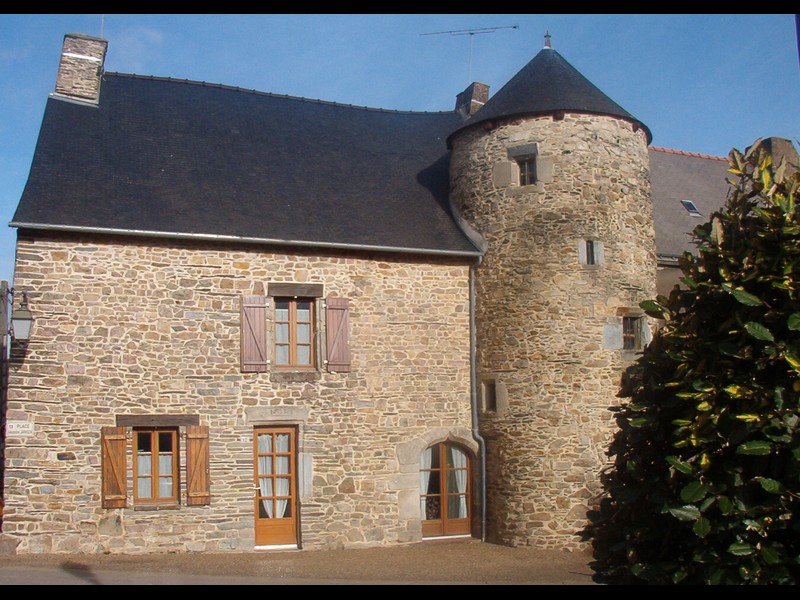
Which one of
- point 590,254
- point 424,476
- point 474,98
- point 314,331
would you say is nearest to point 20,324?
point 314,331

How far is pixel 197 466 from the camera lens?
11719mm

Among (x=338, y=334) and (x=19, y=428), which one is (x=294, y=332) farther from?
(x=19, y=428)

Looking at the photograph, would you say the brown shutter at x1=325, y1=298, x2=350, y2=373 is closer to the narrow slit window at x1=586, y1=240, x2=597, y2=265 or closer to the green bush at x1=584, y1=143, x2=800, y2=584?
the narrow slit window at x1=586, y1=240, x2=597, y2=265

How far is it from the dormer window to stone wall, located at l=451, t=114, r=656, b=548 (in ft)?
14.2

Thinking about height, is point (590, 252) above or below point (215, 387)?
above

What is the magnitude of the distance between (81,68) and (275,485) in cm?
743

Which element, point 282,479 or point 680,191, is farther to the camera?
point 680,191

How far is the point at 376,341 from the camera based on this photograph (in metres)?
12.8

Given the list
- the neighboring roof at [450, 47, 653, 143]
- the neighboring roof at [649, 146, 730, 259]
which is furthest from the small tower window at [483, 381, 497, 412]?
the neighboring roof at [649, 146, 730, 259]

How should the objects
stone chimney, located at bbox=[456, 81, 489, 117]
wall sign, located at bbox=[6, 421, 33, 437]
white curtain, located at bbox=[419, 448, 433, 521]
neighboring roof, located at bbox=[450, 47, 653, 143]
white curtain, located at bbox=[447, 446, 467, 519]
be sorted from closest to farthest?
1. wall sign, located at bbox=[6, 421, 33, 437]
2. white curtain, located at bbox=[419, 448, 433, 521]
3. neighboring roof, located at bbox=[450, 47, 653, 143]
4. white curtain, located at bbox=[447, 446, 467, 519]
5. stone chimney, located at bbox=[456, 81, 489, 117]

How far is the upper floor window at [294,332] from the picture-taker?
492 inches

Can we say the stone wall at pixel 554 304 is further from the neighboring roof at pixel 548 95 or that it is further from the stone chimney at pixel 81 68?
the stone chimney at pixel 81 68

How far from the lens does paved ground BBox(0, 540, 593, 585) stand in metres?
9.88
